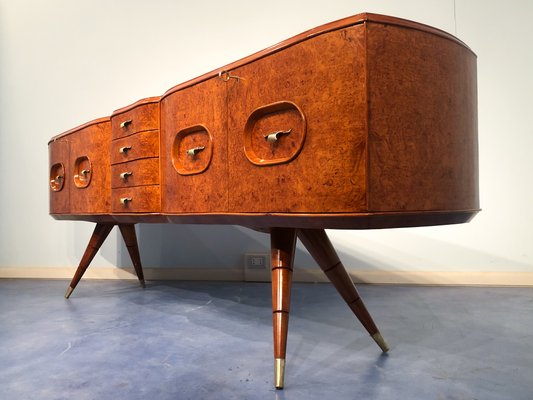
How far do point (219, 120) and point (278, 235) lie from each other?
34 centimetres

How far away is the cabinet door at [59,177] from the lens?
1.92 metres

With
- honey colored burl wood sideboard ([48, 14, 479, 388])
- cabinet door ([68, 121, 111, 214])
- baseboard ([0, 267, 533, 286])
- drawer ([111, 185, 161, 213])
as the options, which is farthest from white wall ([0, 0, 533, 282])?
honey colored burl wood sideboard ([48, 14, 479, 388])

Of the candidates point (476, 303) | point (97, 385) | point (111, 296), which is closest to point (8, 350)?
point (97, 385)

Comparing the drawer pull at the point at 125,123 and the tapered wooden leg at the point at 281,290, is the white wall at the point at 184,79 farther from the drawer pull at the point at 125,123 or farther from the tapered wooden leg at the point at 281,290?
the tapered wooden leg at the point at 281,290

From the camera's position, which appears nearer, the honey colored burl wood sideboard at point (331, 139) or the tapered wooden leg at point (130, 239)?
the honey colored burl wood sideboard at point (331, 139)

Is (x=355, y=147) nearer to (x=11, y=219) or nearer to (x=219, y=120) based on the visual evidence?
(x=219, y=120)

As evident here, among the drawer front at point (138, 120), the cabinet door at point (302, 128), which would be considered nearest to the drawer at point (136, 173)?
the drawer front at point (138, 120)

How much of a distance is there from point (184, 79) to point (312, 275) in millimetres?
1340

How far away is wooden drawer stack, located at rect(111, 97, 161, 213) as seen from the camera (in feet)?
4.61

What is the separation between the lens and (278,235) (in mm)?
1059

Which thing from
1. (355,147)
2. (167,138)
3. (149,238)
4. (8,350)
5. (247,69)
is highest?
(247,69)

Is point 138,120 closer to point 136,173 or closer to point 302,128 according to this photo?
point 136,173

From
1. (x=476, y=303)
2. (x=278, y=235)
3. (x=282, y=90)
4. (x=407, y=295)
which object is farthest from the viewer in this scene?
(x=407, y=295)

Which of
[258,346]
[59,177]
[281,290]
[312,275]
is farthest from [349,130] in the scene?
[59,177]
